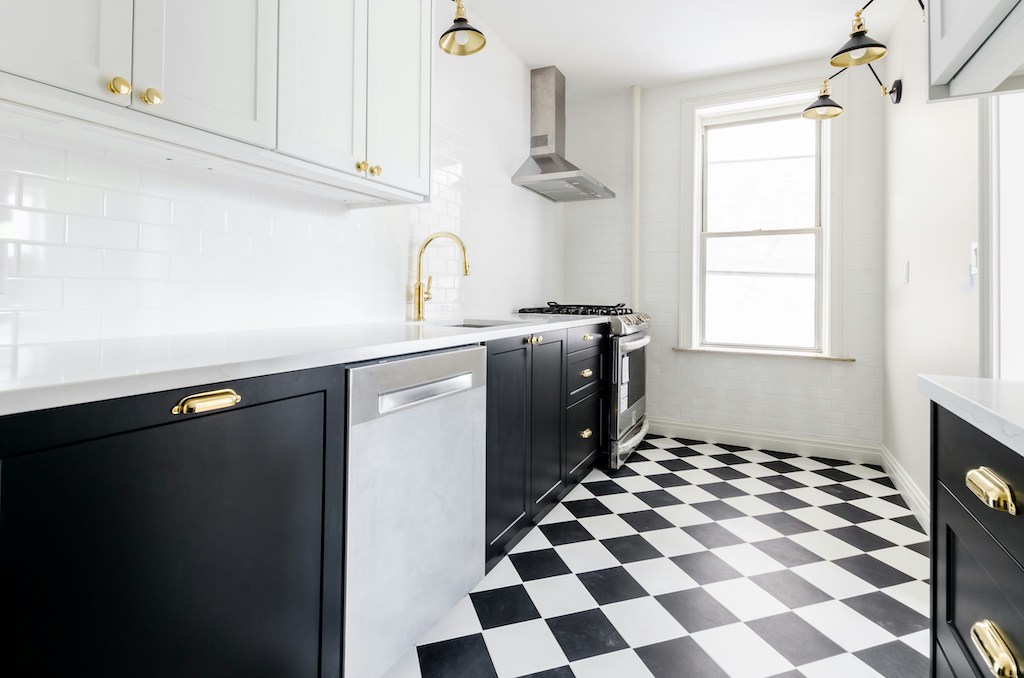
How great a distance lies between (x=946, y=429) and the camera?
3.29 feet

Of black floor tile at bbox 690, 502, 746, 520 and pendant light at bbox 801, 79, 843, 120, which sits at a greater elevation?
pendant light at bbox 801, 79, 843, 120

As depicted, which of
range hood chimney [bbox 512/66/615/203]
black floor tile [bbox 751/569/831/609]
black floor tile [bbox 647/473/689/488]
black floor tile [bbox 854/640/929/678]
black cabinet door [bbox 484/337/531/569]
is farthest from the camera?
range hood chimney [bbox 512/66/615/203]

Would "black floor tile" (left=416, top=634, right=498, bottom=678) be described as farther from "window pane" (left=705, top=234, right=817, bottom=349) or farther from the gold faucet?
"window pane" (left=705, top=234, right=817, bottom=349)

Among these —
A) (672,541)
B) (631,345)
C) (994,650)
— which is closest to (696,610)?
(672,541)

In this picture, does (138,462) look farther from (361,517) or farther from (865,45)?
(865,45)

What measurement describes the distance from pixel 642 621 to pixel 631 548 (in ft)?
1.77

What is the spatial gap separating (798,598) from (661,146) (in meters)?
3.41

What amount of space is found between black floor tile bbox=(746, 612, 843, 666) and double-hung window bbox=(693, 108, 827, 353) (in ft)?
8.63

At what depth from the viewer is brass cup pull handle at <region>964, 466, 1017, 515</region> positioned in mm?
699

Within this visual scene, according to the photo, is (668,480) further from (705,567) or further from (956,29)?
(956,29)

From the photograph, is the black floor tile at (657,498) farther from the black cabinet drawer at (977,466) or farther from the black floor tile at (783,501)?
the black cabinet drawer at (977,466)

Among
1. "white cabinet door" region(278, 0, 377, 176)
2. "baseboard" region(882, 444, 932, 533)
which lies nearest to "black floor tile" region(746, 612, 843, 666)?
"baseboard" region(882, 444, 932, 533)

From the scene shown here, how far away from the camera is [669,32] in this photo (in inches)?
132

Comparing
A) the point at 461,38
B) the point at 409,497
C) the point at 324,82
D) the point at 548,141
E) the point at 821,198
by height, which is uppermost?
the point at 548,141
